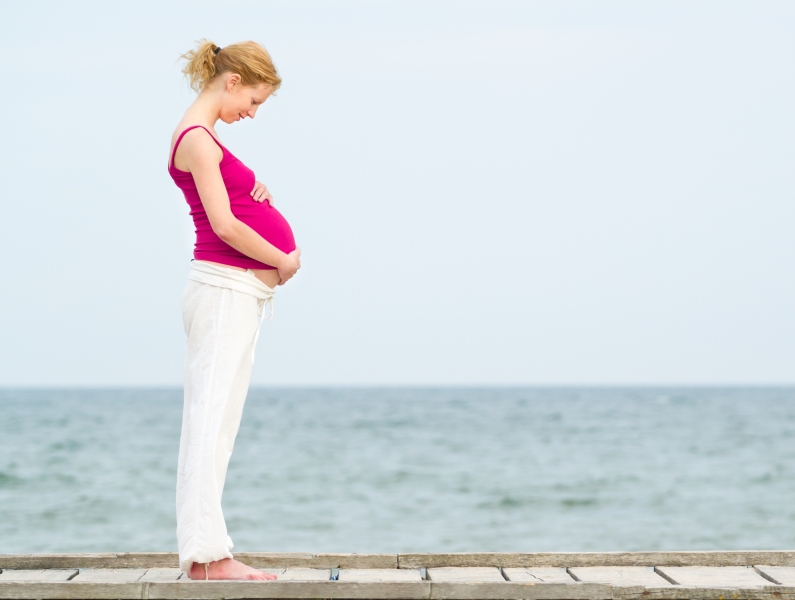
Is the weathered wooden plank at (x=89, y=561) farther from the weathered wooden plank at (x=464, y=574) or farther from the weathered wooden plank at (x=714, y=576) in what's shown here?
the weathered wooden plank at (x=714, y=576)

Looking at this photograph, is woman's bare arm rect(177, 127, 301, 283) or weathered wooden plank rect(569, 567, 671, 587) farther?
weathered wooden plank rect(569, 567, 671, 587)

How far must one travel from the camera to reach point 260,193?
3.39 meters

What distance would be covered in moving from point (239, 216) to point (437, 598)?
149 cm

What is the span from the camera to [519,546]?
1198 centimetres

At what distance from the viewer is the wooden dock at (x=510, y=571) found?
10.1 feet

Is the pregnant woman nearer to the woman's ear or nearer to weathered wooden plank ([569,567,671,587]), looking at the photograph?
the woman's ear

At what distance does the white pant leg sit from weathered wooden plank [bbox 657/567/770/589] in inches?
69.8

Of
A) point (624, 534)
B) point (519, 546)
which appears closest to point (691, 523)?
point (624, 534)

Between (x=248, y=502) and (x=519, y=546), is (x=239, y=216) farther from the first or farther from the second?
(x=248, y=502)

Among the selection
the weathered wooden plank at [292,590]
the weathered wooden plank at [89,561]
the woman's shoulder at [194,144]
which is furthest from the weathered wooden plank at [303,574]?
the woman's shoulder at [194,144]

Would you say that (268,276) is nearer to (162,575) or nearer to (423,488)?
(162,575)

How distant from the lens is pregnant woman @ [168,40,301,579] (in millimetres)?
3146

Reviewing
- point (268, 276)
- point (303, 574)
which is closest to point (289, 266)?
point (268, 276)

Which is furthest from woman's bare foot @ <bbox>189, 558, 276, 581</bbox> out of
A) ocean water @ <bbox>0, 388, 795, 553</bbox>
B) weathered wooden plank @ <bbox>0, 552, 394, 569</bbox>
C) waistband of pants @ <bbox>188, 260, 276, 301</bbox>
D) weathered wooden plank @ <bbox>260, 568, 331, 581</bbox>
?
ocean water @ <bbox>0, 388, 795, 553</bbox>
